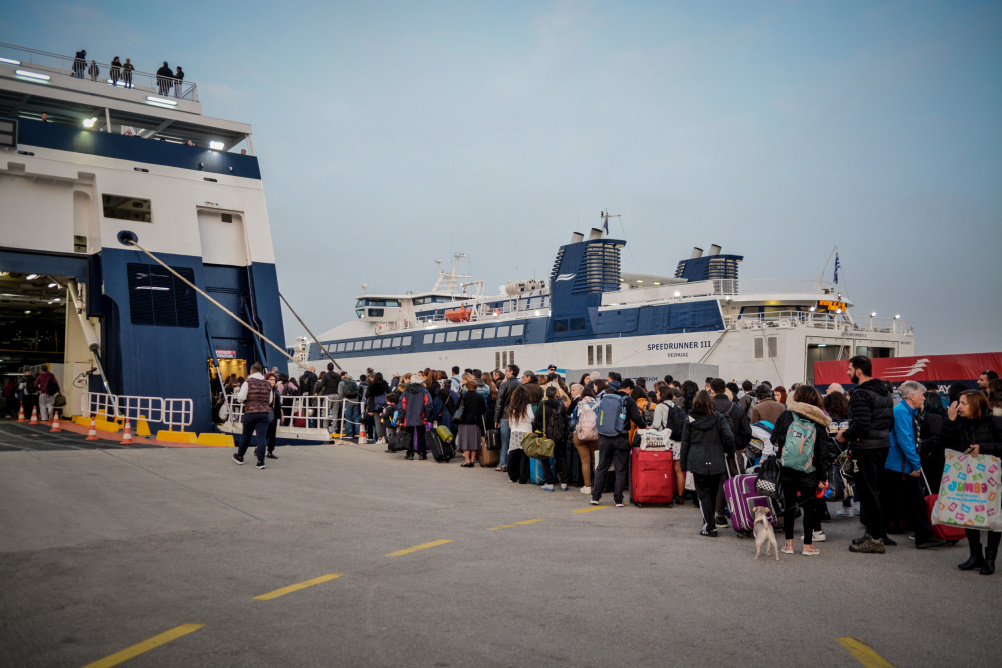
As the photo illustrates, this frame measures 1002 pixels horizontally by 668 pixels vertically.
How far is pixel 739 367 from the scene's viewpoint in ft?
88.4

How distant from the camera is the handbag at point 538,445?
36.2ft

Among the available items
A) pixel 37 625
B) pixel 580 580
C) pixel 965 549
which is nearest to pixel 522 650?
pixel 580 580

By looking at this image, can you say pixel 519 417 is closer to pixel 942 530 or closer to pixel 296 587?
pixel 942 530

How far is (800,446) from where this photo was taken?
689 centimetres

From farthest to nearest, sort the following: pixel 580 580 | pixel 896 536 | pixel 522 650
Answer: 1. pixel 896 536
2. pixel 580 580
3. pixel 522 650

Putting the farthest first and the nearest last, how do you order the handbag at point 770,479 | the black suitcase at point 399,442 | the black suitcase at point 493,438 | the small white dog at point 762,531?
the black suitcase at point 399,442 < the black suitcase at point 493,438 < the handbag at point 770,479 < the small white dog at point 762,531

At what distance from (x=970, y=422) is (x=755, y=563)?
2.36 meters

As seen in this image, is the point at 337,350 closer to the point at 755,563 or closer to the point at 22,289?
the point at 22,289

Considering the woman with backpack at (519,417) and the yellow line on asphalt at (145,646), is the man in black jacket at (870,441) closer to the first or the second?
the woman with backpack at (519,417)

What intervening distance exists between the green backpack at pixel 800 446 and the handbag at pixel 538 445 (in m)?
4.56

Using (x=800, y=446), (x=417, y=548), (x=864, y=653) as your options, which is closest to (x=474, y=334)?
(x=417, y=548)

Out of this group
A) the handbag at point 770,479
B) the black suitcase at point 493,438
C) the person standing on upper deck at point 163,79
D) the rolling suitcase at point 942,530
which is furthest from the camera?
the person standing on upper deck at point 163,79

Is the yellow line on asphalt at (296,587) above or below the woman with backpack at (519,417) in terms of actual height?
below

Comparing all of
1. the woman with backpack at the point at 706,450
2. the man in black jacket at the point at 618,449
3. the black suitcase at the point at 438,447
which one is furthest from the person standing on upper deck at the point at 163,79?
the woman with backpack at the point at 706,450
